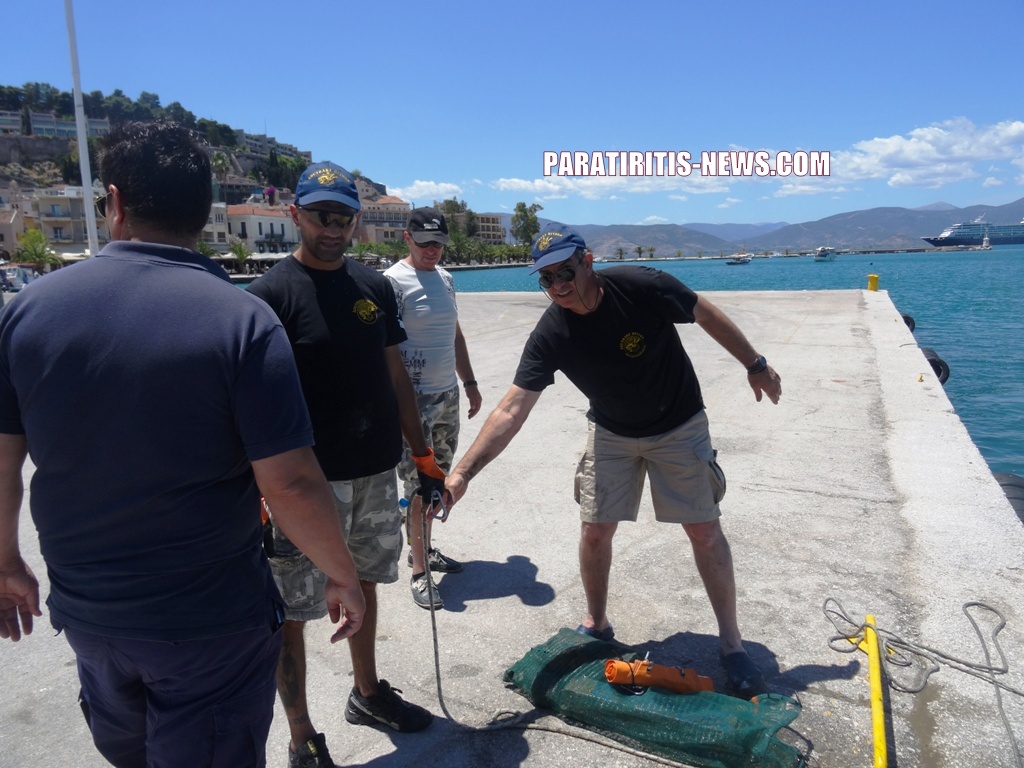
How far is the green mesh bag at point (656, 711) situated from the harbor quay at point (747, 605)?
0.09m

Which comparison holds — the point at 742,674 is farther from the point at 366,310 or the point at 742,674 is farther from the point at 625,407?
the point at 366,310

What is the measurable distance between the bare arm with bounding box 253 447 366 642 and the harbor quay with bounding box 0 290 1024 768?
Answer: 1171 mm

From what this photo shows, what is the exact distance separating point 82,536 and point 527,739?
192cm

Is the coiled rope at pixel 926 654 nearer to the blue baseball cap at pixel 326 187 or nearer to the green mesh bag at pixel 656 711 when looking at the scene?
A: the green mesh bag at pixel 656 711

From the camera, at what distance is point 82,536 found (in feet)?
6.15

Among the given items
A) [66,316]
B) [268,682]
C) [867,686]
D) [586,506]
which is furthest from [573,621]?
[66,316]

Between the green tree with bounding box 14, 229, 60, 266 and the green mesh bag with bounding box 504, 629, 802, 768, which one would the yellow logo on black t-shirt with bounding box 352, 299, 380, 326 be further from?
the green tree with bounding box 14, 229, 60, 266

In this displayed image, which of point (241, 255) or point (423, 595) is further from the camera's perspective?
point (241, 255)

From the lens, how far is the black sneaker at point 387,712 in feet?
10.1

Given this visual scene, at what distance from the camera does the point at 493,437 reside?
357cm

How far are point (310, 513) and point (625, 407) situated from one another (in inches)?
75.0

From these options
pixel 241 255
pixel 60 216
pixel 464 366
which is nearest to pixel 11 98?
pixel 60 216

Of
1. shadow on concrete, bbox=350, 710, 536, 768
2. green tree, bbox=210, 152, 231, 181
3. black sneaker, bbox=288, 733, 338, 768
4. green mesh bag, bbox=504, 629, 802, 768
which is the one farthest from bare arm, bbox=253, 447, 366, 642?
green tree, bbox=210, 152, 231, 181

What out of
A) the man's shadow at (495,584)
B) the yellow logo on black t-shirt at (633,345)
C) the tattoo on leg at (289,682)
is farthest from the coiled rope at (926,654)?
the tattoo on leg at (289,682)
